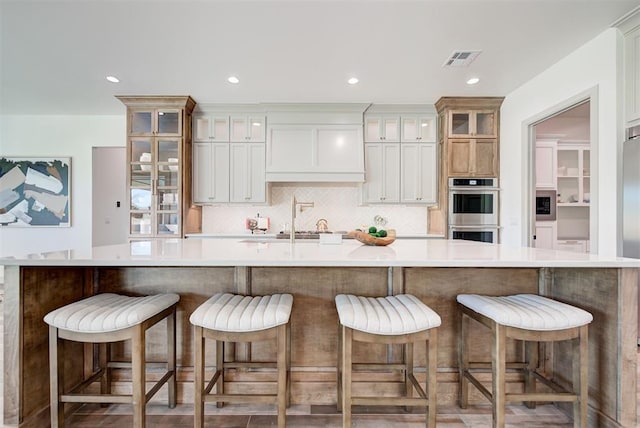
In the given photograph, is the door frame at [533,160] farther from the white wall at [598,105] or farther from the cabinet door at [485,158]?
the cabinet door at [485,158]

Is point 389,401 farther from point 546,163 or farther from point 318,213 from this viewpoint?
point 546,163

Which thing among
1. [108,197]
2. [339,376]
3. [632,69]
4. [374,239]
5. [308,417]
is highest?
[632,69]

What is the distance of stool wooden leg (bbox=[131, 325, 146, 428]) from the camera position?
54.6 inches

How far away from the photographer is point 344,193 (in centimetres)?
471

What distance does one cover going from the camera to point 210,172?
4.30 meters

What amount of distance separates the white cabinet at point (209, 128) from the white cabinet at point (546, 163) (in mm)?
4497

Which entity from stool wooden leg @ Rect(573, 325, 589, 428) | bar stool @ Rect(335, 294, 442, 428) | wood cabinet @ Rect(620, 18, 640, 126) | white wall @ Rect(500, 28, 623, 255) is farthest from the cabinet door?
bar stool @ Rect(335, 294, 442, 428)

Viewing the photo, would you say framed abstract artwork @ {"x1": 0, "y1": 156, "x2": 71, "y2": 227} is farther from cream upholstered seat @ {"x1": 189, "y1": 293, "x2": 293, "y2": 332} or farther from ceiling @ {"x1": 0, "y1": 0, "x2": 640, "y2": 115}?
cream upholstered seat @ {"x1": 189, "y1": 293, "x2": 293, "y2": 332}

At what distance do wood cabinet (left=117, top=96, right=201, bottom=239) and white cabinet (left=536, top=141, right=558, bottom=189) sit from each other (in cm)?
495

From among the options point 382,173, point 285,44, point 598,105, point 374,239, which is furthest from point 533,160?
point 285,44

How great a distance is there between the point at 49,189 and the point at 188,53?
3.50 m

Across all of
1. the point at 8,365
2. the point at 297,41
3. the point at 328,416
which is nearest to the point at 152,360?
the point at 8,365

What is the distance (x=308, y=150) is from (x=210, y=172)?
1352 millimetres

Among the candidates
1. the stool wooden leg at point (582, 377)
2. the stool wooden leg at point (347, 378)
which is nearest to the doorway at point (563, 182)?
the stool wooden leg at point (582, 377)
